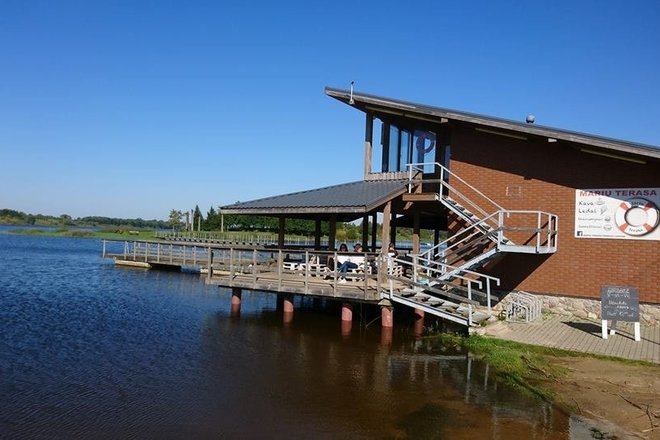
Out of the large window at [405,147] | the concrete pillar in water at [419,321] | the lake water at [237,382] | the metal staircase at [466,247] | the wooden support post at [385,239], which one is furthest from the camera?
the large window at [405,147]

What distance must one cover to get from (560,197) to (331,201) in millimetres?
6850

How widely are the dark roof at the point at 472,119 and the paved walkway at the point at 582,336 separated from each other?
4.64m

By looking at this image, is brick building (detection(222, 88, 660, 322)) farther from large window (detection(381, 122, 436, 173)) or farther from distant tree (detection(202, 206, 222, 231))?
distant tree (detection(202, 206, 222, 231))

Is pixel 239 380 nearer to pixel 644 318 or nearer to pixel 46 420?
pixel 46 420

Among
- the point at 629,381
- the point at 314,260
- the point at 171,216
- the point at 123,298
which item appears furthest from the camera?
the point at 171,216

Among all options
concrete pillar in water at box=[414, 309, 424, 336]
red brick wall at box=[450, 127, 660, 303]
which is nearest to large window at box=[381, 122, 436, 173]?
red brick wall at box=[450, 127, 660, 303]

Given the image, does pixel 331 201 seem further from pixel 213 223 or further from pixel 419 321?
pixel 213 223

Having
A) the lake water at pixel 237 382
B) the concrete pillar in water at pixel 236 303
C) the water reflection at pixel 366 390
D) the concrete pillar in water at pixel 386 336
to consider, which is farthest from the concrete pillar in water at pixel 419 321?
the concrete pillar in water at pixel 236 303

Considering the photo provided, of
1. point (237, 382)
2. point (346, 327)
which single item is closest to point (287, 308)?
point (346, 327)

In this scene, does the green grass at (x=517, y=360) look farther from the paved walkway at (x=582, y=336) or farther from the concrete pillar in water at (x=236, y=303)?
the concrete pillar in water at (x=236, y=303)

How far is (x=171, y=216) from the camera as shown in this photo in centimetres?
13188

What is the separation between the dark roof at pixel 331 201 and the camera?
51.7ft

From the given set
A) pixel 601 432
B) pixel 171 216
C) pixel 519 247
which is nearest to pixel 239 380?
pixel 601 432

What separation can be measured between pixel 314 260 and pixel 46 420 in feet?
37.5
